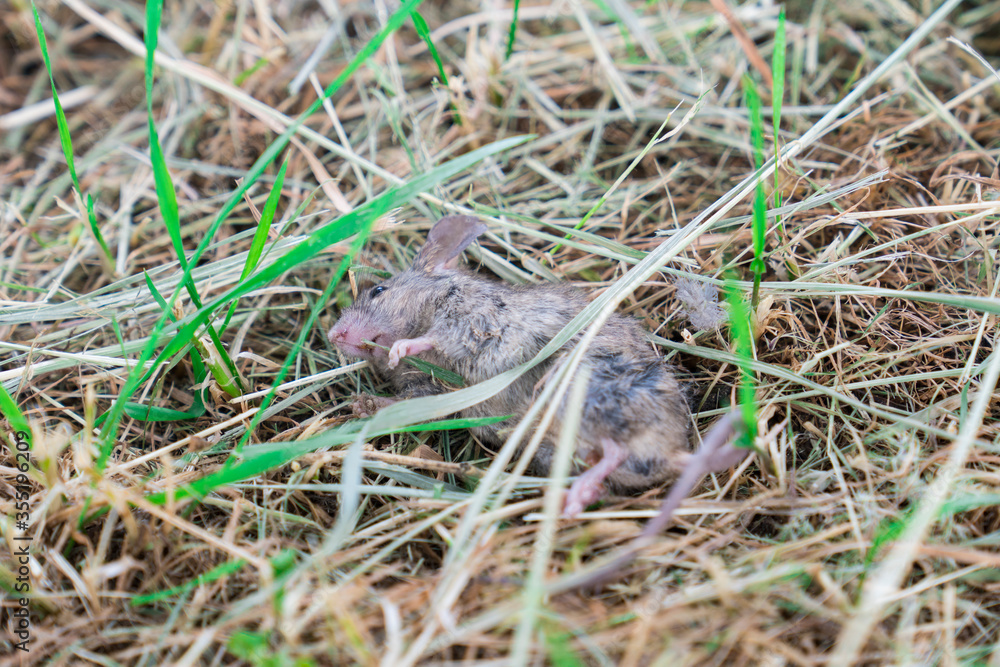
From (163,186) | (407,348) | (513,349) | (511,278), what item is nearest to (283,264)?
(163,186)

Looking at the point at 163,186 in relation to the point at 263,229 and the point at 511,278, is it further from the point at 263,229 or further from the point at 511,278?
the point at 511,278

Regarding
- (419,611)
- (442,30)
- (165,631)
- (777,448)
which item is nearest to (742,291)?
(777,448)

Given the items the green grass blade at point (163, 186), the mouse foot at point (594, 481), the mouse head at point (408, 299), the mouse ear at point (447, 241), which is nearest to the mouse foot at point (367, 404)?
the mouse head at point (408, 299)

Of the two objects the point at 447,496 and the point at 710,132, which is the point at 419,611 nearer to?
the point at 447,496

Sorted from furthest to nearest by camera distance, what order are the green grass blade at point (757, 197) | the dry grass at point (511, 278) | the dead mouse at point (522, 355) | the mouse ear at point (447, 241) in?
1. the mouse ear at point (447, 241)
2. the dead mouse at point (522, 355)
3. the green grass blade at point (757, 197)
4. the dry grass at point (511, 278)

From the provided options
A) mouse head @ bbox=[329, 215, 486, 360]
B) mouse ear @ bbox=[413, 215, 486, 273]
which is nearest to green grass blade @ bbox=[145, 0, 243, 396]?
mouse head @ bbox=[329, 215, 486, 360]

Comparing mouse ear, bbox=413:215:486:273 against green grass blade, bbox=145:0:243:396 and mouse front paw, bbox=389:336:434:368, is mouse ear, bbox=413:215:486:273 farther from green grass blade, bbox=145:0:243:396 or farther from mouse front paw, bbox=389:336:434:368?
green grass blade, bbox=145:0:243:396

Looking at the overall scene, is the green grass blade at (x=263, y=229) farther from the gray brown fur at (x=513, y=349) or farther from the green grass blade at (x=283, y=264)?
the gray brown fur at (x=513, y=349)
